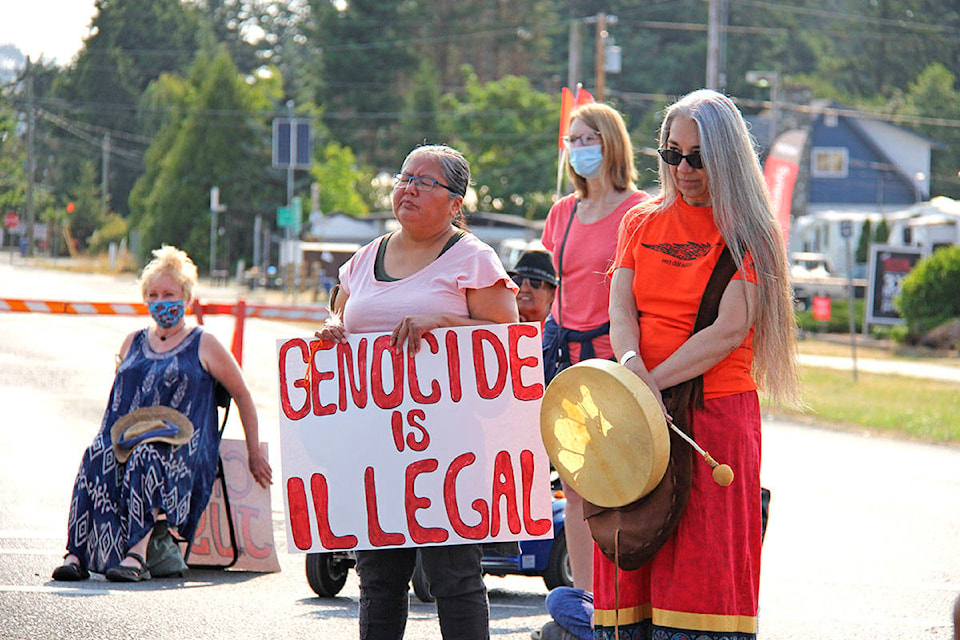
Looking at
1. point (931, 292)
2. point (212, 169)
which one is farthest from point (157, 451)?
point (212, 169)

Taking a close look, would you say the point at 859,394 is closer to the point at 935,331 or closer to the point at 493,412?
the point at 935,331

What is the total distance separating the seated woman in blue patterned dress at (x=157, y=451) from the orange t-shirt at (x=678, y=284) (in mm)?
3383

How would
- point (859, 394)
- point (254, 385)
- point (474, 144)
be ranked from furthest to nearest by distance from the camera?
point (474, 144), point (859, 394), point (254, 385)

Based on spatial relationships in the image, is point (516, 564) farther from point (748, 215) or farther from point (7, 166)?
point (7, 166)

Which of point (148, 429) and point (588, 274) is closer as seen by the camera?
point (588, 274)

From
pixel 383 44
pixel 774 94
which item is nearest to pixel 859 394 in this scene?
pixel 774 94

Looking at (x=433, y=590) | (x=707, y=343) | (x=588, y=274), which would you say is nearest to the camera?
(x=707, y=343)

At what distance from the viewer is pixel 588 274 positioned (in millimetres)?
6277

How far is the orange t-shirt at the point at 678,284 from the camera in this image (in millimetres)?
4469

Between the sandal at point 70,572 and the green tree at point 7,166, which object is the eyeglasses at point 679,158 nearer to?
the sandal at point 70,572

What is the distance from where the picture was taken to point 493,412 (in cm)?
490

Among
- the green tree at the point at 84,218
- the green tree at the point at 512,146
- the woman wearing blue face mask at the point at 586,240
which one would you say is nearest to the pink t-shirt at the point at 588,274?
the woman wearing blue face mask at the point at 586,240

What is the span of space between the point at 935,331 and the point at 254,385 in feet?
55.7

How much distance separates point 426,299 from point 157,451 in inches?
121
